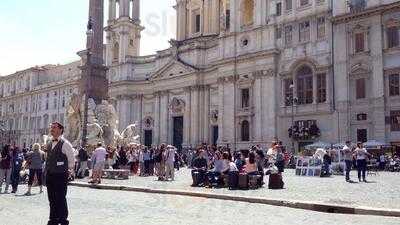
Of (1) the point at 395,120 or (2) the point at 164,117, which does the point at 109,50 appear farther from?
(1) the point at 395,120

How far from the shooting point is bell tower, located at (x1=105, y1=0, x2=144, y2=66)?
60.9 m

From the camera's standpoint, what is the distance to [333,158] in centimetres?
2862

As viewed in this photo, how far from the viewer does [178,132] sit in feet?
182

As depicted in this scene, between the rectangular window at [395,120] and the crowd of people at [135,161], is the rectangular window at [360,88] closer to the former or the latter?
the rectangular window at [395,120]

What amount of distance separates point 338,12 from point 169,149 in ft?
74.5

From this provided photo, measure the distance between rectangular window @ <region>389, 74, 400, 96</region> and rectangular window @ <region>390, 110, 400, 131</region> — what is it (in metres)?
1.37

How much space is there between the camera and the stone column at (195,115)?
173 ft

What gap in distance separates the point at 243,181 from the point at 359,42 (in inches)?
954

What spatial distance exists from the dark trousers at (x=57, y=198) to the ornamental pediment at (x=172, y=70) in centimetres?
4549

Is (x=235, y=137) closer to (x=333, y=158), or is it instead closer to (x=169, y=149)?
(x=333, y=158)

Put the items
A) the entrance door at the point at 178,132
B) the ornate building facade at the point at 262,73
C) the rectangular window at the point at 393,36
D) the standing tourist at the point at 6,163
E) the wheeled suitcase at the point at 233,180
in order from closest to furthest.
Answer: the standing tourist at the point at 6,163 → the wheeled suitcase at the point at 233,180 → the rectangular window at the point at 393,36 → the ornate building facade at the point at 262,73 → the entrance door at the point at 178,132

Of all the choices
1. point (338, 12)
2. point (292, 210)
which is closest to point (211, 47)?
point (338, 12)

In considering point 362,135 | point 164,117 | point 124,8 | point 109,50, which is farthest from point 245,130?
point 109,50

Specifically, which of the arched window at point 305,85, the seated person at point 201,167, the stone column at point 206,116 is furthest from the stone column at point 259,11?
the seated person at point 201,167
